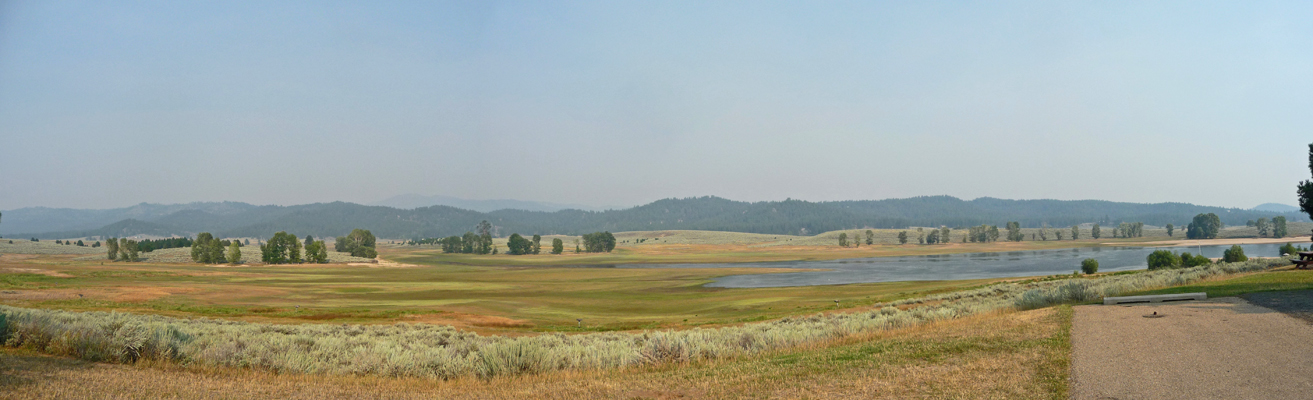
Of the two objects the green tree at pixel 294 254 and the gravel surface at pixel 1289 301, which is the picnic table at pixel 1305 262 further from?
the green tree at pixel 294 254

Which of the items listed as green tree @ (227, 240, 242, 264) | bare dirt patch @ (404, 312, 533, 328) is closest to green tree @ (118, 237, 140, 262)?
green tree @ (227, 240, 242, 264)

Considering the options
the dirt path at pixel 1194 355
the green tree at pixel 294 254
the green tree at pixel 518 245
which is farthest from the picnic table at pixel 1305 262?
the green tree at pixel 518 245

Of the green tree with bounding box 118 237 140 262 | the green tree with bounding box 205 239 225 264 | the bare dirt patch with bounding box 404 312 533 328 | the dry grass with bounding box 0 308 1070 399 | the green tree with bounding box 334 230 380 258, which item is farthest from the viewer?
the green tree with bounding box 334 230 380 258

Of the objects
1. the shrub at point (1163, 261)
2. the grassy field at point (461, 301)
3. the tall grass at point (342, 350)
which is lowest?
the grassy field at point (461, 301)

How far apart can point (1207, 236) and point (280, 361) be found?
723 ft

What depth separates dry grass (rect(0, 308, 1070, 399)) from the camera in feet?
30.8

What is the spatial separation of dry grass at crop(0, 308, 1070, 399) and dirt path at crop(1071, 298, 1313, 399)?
1.98 ft

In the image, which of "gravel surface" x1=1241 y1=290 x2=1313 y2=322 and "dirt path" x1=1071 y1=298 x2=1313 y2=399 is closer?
"dirt path" x1=1071 y1=298 x2=1313 y2=399

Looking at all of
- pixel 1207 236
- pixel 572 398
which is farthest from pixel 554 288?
pixel 1207 236

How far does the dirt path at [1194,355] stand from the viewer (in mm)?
9289

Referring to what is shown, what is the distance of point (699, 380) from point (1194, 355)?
8395 mm

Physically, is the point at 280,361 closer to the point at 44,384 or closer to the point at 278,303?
the point at 44,384

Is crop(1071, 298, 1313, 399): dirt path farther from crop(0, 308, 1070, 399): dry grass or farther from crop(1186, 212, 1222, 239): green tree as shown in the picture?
crop(1186, 212, 1222, 239): green tree

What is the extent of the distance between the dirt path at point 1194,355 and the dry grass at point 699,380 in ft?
1.98
